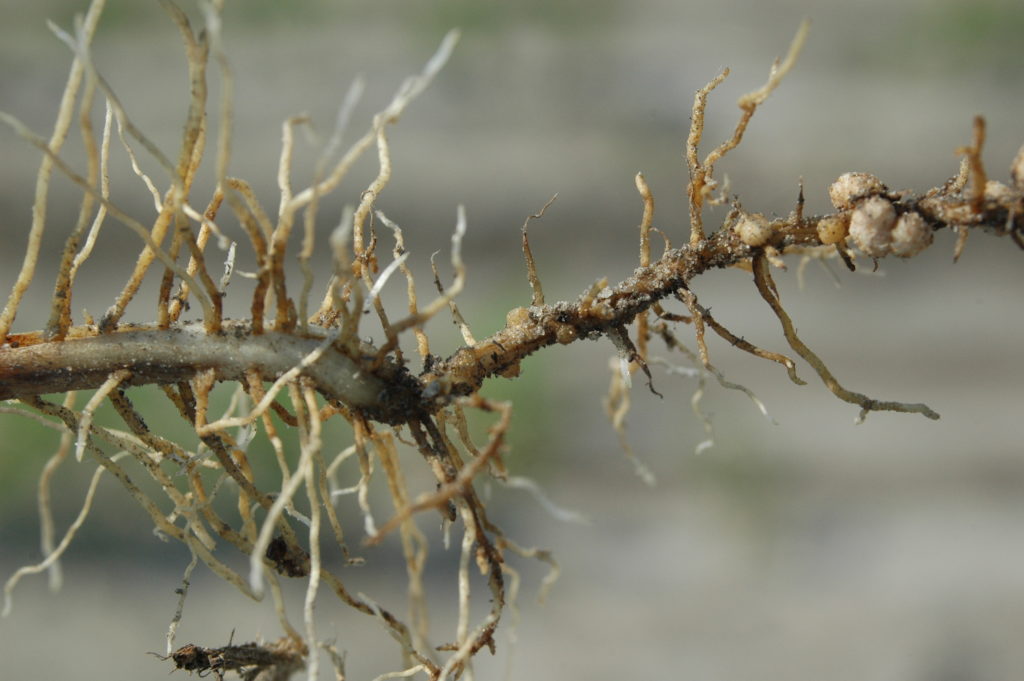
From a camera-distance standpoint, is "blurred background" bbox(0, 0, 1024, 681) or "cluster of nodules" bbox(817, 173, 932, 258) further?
"blurred background" bbox(0, 0, 1024, 681)

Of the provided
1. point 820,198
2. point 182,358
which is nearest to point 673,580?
point 820,198

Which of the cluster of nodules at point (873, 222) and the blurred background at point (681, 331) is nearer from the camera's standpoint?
the cluster of nodules at point (873, 222)

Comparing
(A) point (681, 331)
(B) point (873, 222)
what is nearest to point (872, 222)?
(B) point (873, 222)

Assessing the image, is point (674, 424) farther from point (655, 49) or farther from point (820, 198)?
point (655, 49)

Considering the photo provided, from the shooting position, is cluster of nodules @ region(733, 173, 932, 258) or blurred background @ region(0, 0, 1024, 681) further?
blurred background @ region(0, 0, 1024, 681)

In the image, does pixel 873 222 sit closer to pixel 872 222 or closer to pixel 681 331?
pixel 872 222

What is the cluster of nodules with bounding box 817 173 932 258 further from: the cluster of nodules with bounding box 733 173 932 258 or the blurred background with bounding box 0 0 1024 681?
the blurred background with bounding box 0 0 1024 681

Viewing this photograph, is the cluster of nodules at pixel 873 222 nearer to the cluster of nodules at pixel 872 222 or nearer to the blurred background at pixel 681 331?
the cluster of nodules at pixel 872 222

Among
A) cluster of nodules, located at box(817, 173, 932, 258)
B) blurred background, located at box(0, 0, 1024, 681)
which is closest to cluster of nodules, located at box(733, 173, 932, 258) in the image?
cluster of nodules, located at box(817, 173, 932, 258)

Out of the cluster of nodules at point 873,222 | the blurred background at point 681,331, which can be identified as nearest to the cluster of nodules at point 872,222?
the cluster of nodules at point 873,222
